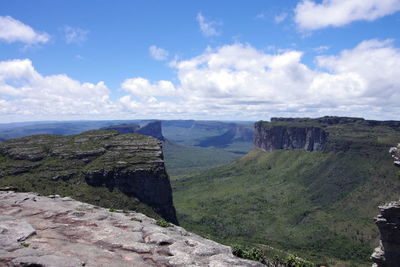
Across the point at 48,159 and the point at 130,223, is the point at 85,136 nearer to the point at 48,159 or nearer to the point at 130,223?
the point at 48,159

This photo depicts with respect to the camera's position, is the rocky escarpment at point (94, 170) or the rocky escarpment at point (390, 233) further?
the rocky escarpment at point (94, 170)

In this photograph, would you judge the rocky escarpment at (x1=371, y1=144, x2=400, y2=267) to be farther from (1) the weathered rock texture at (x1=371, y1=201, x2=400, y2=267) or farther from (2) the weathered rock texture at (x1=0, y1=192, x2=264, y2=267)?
(2) the weathered rock texture at (x1=0, y1=192, x2=264, y2=267)

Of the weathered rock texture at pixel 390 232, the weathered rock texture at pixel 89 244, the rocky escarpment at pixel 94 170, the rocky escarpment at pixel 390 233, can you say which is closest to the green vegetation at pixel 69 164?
the rocky escarpment at pixel 94 170

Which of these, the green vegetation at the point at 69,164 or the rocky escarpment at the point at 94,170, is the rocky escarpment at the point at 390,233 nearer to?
the green vegetation at the point at 69,164

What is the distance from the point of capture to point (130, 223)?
163 feet

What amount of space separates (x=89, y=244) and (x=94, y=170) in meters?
110

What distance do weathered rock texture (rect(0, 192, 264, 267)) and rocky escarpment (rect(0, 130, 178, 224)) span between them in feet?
286

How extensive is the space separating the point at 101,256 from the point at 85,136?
158764mm

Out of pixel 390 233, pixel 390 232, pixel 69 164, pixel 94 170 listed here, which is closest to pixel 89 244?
pixel 390 232

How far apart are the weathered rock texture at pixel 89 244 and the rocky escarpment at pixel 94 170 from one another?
87.1 meters

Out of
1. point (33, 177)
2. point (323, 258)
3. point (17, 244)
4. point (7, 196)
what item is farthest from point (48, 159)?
point (323, 258)

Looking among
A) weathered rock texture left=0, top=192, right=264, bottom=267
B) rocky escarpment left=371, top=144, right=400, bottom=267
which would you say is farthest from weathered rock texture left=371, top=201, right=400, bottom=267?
weathered rock texture left=0, top=192, right=264, bottom=267

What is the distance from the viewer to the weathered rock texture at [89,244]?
31.7 m

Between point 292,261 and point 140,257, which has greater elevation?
point 140,257
